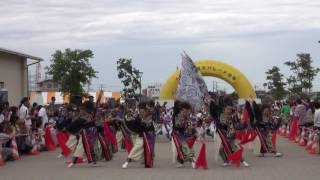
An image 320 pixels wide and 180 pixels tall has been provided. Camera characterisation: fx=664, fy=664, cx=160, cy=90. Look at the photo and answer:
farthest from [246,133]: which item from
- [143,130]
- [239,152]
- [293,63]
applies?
[293,63]

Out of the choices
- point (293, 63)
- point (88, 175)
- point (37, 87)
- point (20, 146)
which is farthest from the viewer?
point (37, 87)

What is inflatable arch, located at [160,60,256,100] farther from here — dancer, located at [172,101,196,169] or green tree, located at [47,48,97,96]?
dancer, located at [172,101,196,169]

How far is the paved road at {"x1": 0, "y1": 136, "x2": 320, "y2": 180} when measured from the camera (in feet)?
43.8

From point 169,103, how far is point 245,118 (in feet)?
46.4

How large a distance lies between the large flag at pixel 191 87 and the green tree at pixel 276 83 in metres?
31.1

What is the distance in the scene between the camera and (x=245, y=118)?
18078 mm

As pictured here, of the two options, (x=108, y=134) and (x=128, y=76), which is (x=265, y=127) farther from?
(x=128, y=76)

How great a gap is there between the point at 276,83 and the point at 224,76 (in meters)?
20.0

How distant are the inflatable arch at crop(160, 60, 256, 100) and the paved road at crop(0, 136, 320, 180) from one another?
1432cm

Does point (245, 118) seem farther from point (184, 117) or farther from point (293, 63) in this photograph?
point (293, 63)

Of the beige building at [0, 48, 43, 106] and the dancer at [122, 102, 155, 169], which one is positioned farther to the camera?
the beige building at [0, 48, 43, 106]

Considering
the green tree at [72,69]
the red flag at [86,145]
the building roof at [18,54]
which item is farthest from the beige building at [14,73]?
the red flag at [86,145]

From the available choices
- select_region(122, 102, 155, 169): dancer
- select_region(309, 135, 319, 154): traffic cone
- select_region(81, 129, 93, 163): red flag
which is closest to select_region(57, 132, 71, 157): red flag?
select_region(81, 129, 93, 163): red flag

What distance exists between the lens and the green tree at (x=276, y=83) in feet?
168
